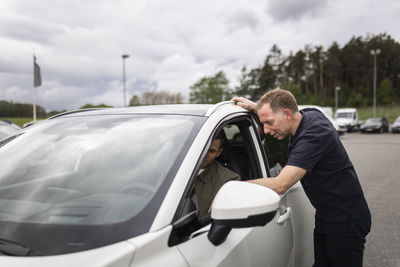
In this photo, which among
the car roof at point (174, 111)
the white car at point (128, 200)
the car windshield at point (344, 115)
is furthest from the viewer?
the car windshield at point (344, 115)

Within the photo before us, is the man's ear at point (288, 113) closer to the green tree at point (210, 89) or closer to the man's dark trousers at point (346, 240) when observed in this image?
the man's dark trousers at point (346, 240)

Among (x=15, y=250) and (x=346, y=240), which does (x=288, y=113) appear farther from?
(x=15, y=250)

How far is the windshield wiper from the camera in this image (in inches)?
46.0

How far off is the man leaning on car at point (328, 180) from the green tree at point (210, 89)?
250 ft

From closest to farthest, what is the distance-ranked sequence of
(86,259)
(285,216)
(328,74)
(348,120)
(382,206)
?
(86,259) < (285,216) < (382,206) < (348,120) < (328,74)

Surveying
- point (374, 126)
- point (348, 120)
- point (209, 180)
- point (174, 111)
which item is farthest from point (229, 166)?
point (348, 120)

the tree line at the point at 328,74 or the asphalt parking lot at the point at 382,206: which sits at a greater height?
the tree line at the point at 328,74

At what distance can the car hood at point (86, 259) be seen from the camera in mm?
1106

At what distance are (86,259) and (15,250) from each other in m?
0.27

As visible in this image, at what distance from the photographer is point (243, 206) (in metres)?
1.26

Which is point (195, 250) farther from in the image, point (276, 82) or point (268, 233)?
point (276, 82)

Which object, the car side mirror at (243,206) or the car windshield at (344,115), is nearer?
the car side mirror at (243,206)

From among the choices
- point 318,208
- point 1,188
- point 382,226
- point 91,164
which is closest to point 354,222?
point 318,208

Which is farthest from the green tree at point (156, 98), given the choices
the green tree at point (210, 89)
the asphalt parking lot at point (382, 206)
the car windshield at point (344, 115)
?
the asphalt parking lot at point (382, 206)
